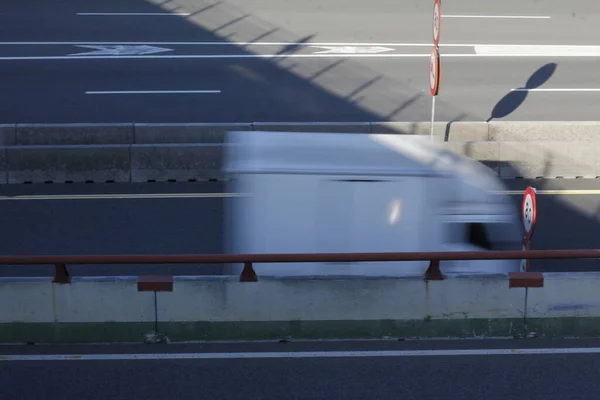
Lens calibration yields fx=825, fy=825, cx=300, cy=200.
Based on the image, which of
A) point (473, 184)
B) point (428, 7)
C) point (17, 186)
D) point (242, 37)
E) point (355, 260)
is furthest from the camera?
point (428, 7)

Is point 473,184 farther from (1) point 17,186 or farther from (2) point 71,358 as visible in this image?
(1) point 17,186

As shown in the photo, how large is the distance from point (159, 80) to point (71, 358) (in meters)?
13.0

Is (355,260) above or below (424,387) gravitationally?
above

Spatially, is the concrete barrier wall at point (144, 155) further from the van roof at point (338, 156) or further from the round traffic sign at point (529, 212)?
the van roof at point (338, 156)

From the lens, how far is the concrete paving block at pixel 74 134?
600 inches

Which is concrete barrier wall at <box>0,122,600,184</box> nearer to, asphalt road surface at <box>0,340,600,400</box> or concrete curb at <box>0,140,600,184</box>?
concrete curb at <box>0,140,600,184</box>

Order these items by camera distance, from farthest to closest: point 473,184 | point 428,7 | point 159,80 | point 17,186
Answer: point 428,7 → point 159,80 → point 17,186 → point 473,184

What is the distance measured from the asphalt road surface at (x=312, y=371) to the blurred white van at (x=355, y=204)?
0.91 meters

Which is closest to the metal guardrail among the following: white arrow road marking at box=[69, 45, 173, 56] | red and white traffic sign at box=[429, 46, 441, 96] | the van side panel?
the van side panel

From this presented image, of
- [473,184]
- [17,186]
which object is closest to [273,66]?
[17,186]

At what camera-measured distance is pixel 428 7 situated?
26.9 m

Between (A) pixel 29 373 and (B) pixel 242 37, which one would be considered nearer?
(A) pixel 29 373

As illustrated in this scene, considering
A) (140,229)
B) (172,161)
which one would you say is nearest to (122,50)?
(172,161)

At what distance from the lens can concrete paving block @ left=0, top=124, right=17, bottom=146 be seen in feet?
49.8
